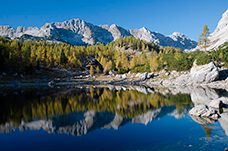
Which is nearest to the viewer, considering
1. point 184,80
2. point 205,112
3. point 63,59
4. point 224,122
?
point 224,122

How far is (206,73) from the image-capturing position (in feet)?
194

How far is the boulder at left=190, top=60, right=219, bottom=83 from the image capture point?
58.3 m

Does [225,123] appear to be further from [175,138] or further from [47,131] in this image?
[47,131]

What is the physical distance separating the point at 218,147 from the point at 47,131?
620 inches

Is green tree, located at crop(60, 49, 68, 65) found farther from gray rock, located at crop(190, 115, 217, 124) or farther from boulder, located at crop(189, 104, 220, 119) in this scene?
gray rock, located at crop(190, 115, 217, 124)

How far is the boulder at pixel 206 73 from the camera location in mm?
58312

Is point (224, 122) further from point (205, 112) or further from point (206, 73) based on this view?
point (206, 73)

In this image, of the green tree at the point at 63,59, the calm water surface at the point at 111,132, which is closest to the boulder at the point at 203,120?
the calm water surface at the point at 111,132

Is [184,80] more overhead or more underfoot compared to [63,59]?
more underfoot

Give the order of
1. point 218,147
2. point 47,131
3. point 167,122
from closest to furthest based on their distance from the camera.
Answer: point 218,147 → point 47,131 → point 167,122

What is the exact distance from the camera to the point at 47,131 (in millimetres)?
15414

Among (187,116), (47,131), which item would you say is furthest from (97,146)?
(187,116)

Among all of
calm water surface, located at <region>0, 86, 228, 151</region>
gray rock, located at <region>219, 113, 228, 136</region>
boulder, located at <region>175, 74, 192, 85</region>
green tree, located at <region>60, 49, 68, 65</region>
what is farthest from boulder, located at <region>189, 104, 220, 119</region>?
green tree, located at <region>60, 49, 68, 65</region>

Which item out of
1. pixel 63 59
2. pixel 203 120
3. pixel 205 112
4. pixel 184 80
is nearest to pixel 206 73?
pixel 184 80
